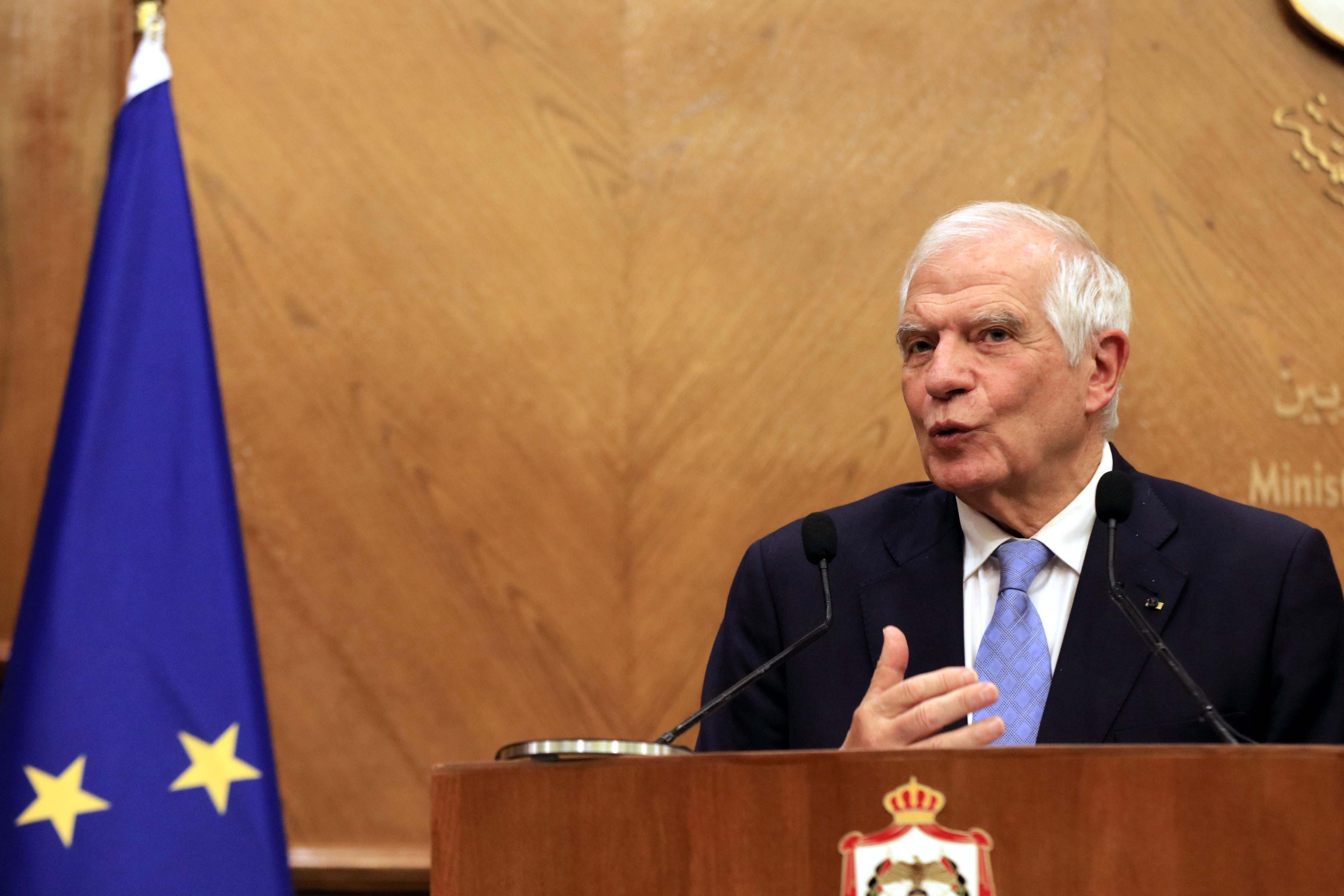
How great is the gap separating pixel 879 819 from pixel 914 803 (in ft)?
0.11

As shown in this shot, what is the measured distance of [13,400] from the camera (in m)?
2.88

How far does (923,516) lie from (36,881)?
5.30 ft

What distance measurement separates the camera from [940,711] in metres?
1.41

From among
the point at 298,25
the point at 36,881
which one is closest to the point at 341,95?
the point at 298,25

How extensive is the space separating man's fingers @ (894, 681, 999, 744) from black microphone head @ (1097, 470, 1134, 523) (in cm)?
32

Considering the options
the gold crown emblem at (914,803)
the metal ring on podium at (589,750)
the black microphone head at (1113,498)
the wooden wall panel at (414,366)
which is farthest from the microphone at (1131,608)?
the wooden wall panel at (414,366)

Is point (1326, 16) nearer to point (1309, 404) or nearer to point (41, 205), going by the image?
point (1309, 404)

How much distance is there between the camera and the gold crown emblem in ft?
3.76

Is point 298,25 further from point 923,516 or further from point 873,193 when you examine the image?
point 923,516

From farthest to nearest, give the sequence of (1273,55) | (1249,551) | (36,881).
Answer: (1273,55) < (36,881) < (1249,551)

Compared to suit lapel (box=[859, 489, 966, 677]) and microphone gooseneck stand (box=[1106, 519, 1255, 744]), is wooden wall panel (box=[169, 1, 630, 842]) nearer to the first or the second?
suit lapel (box=[859, 489, 966, 677])

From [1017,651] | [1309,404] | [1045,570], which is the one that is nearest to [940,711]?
[1017,651]

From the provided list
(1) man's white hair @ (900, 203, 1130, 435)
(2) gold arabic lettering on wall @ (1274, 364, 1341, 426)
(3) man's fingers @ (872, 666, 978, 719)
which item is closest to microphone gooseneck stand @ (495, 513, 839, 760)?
(3) man's fingers @ (872, 666, 978, 719)

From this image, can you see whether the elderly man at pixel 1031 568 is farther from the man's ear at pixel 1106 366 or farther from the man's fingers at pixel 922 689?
the man's fingers at pixel 922 689
